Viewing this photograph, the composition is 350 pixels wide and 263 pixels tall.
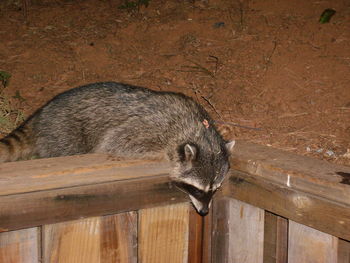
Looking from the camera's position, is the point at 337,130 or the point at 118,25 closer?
the point at 337,130

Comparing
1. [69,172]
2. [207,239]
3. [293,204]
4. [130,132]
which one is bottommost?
[207,239]

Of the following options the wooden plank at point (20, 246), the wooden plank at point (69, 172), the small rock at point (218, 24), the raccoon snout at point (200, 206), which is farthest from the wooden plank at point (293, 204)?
the small rock at point (218, 24)

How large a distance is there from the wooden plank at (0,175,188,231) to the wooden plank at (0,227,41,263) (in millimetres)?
49

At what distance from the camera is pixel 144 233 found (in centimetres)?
244

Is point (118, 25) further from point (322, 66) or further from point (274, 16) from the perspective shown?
point (322, 66)

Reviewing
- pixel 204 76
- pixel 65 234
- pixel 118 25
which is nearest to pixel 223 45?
pixel 204 76

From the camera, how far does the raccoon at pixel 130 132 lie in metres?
3.16

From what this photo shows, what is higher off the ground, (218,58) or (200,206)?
(218,58)

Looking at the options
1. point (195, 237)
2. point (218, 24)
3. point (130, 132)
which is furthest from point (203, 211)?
point (218, 24)

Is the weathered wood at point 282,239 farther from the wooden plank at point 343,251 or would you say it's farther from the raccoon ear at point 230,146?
the raccoon ear at point 230,146

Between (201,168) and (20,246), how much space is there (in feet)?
4.55

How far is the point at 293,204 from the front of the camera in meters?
2.21

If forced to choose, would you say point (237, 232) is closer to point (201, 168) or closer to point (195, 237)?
point (195, 237)

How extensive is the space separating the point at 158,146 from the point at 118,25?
3.02 meters
